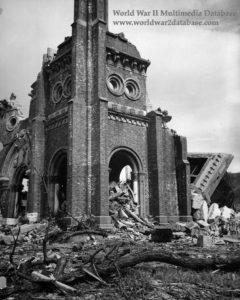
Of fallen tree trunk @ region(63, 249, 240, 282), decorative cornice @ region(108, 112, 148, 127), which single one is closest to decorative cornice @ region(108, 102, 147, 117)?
decorative cornice @ region(108, 112, 148, 127)

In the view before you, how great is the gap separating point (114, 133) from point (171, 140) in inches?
156

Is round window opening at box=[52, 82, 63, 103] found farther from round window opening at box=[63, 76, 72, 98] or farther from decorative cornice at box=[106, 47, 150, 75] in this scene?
decorative cornice at box=[106, 47, 150, 75]

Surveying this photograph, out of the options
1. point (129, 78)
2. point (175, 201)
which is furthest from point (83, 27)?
→ point (175, 201)

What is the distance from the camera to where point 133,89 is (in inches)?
738

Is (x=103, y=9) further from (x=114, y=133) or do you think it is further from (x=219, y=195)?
(x=219, y=195)

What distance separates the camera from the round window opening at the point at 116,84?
58.1 feet

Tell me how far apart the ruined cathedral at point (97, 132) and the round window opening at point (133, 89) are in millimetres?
59

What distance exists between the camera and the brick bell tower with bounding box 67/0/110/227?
1471cm

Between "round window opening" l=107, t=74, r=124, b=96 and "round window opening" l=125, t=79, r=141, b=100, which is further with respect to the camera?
"round window opening" l=125, t=79, r=141, b=100

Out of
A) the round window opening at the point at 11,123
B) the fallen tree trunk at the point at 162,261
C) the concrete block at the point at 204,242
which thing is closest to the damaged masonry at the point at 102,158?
the concrete block at the point at 204,242

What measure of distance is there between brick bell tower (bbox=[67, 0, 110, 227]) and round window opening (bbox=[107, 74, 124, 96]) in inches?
56.7

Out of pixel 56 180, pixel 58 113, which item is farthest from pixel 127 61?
pixel 56 180

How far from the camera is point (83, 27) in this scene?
55.8 ft

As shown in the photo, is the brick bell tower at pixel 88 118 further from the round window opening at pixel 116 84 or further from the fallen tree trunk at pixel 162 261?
the fallen tree trunk at pixel 162 261
